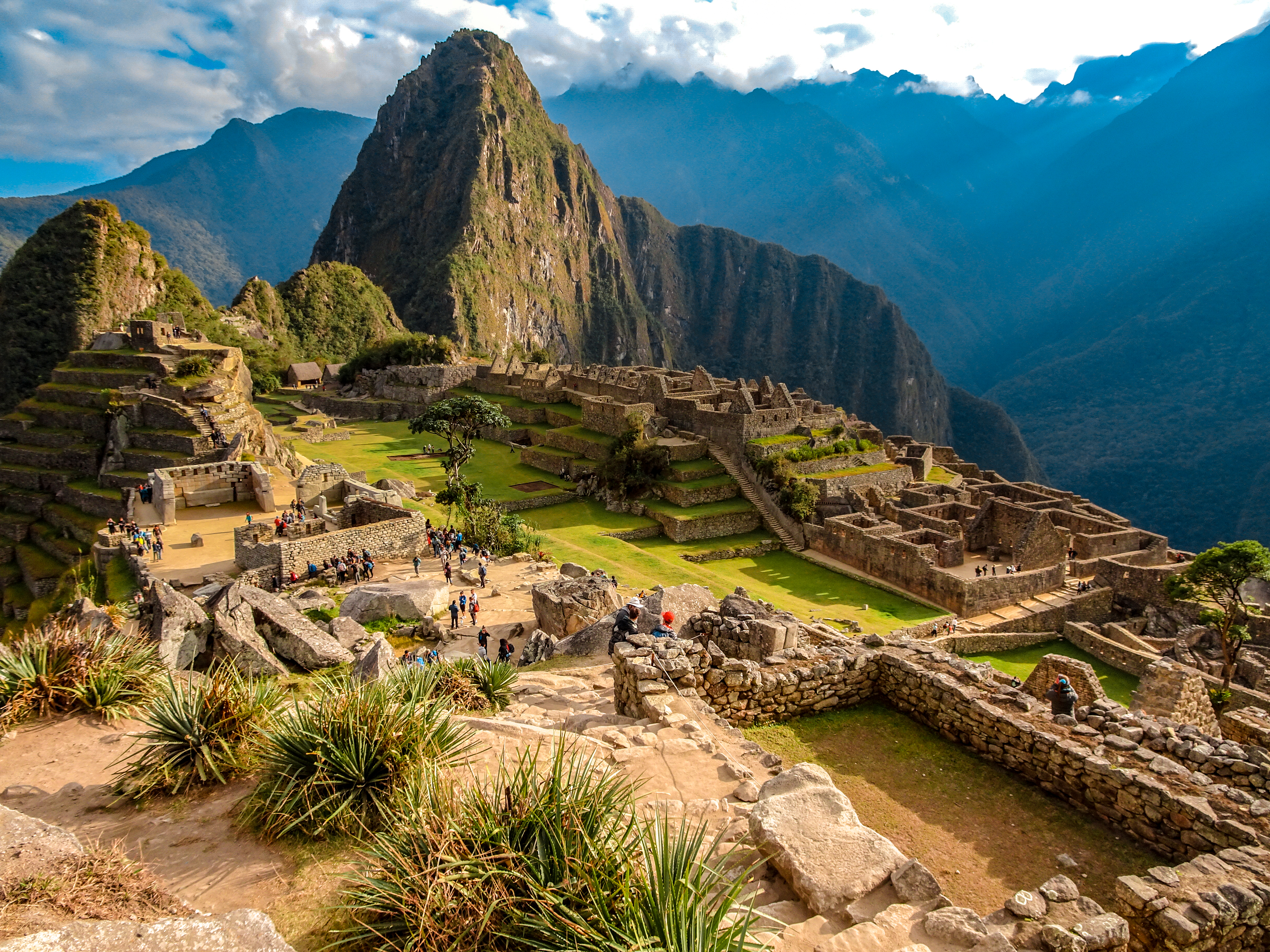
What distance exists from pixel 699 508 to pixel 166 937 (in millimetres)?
32622

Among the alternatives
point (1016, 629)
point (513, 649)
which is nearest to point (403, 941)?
point (513, 649)

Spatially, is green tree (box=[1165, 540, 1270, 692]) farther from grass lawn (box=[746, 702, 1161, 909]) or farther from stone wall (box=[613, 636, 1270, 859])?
grass lawn (box=[746, 702, 1161, 909])

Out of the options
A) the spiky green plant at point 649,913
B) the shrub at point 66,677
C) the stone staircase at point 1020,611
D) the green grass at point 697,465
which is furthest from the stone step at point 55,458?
the spiky green plant at point 649,913

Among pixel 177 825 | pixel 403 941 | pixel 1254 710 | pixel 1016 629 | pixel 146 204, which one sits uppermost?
pixel 146 204

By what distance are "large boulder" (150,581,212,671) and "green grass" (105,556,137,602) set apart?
515 cm

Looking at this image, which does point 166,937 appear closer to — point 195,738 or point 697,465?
point 195,738

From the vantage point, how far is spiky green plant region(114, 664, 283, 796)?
18.7 feet

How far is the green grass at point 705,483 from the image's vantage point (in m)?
36.1

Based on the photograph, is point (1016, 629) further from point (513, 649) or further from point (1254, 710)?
point (513, 649)

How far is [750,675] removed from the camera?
8367 mm

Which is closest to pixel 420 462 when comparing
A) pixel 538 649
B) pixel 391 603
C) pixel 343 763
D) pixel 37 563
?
pixel 37 563

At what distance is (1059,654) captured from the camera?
711 inches

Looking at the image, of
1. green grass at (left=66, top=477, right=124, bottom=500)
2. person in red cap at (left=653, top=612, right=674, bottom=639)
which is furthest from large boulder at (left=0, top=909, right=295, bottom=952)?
green grass at (left=66, top=477, right=124, bottom=500)

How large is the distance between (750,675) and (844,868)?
335cm
